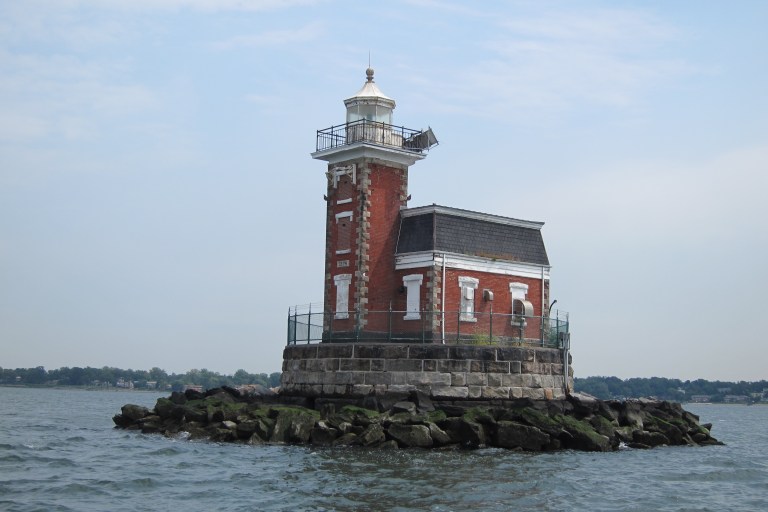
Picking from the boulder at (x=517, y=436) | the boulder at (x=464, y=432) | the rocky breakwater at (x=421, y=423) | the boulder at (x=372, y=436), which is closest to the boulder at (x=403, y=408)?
the rocky breakwater at (x=421, y=423)

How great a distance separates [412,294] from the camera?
33.2 metres

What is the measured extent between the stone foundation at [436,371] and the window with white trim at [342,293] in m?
2.68

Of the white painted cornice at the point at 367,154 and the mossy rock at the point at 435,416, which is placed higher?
Result: the white painted cornice at the point at 367,154

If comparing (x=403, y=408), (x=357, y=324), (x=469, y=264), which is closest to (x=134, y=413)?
(x=357, y=324)

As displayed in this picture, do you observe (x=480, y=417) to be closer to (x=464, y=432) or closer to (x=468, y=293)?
(x=464, y=432)

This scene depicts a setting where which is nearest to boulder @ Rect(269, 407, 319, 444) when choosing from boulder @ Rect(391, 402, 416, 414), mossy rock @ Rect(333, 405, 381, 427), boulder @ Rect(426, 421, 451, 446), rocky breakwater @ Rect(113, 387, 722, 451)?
rocky breakwater @ Rect(113, 387, 722, 451)

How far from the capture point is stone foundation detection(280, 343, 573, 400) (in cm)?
2994

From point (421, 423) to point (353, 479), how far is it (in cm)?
568

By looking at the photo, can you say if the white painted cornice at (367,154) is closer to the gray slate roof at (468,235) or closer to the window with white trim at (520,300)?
the gray slate roof at (468,235)

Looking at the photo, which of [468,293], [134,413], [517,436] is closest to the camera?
[517,436]

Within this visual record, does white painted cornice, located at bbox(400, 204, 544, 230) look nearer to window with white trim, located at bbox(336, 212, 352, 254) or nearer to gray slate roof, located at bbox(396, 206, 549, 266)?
gray slate roof, located at bbox(396, 206, 549, 266)

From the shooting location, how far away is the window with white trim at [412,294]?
3277 centimetres

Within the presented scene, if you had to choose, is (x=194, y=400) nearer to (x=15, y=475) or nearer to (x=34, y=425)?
(x=34, y=425)

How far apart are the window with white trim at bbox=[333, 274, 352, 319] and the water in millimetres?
Answer: 6977
